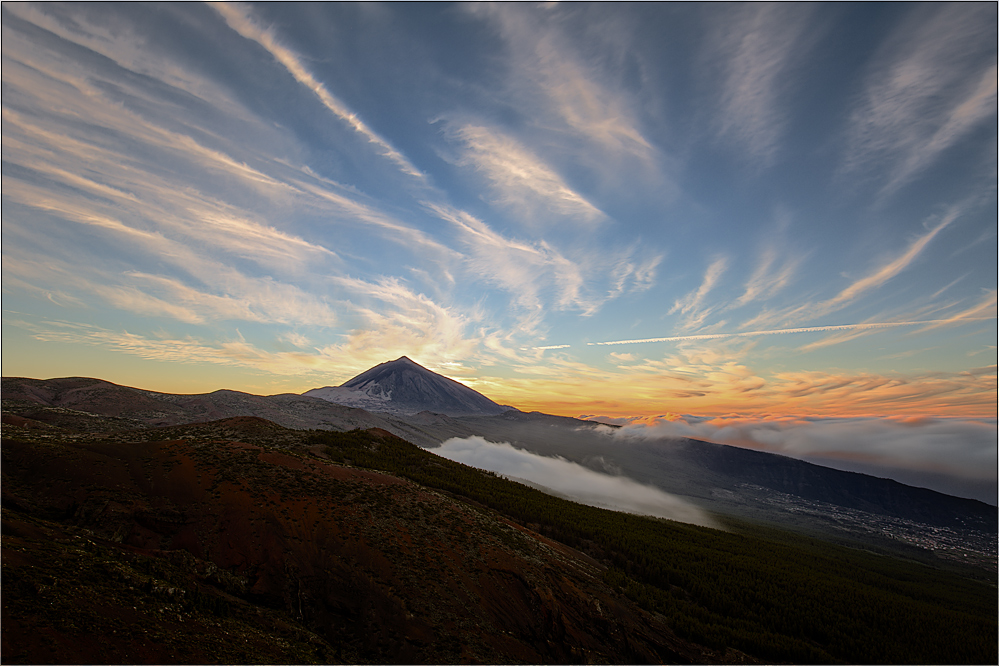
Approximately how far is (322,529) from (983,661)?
222 ft

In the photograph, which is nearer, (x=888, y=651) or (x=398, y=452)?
(x=888, y=651)

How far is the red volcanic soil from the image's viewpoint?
12.0 metres

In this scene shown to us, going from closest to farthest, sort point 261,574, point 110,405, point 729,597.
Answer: point 261,574
point 729,597
point 110,405

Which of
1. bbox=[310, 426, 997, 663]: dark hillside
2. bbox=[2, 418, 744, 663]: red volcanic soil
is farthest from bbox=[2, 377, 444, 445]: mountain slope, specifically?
bbox=[310, 426, 997, 663]: dark hillside

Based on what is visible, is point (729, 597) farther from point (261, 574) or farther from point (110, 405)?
point (110, 405)

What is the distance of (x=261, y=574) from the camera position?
19.5 m

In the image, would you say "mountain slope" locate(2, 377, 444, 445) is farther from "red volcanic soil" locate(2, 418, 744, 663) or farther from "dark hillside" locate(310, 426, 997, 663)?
"dark hillside" locate(310, 426, 997, 663)

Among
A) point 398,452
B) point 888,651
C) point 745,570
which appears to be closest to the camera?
point 888,651

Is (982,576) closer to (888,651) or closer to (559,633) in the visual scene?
(888,651)

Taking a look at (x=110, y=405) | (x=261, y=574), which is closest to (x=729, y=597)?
(x=261, y=574)

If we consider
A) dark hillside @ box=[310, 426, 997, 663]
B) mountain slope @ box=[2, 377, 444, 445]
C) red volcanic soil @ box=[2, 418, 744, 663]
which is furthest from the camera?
mountain slope @ box=[2, 377, 444, 445]

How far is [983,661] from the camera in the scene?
3966 centimetres

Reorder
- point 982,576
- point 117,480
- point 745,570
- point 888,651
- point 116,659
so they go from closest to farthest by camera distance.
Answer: point 116,659 → point 117,480 → point 888,651 → point 745,570 → point 982,576

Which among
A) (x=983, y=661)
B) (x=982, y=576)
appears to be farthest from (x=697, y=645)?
(x=982, y=576)
